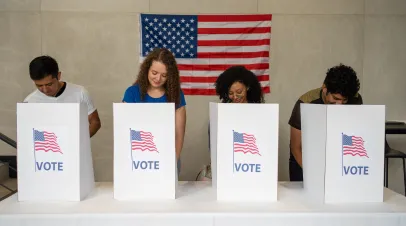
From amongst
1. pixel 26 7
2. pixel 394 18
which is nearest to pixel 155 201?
pixel 26 7

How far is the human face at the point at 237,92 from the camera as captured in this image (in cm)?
217

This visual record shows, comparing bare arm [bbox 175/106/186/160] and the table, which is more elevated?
bare arm [bbox 175/106/186/160]

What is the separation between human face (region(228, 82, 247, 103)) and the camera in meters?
2.17

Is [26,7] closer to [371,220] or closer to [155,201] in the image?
[155,201]

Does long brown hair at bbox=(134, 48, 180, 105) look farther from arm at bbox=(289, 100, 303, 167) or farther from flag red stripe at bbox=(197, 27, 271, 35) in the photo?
flag red stripe at bbox=(197, 27, 271, 35)

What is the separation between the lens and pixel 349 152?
53.8 inches

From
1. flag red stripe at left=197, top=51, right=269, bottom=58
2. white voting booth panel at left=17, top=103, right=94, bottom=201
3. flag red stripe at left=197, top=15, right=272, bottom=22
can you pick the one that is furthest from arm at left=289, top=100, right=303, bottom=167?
flag red stripe at left=197, top=15, right=272, bottom=22

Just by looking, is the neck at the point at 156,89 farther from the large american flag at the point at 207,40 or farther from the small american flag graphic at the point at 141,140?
the large american flag at the point at 207,40

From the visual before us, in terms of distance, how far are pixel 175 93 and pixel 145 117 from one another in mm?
509

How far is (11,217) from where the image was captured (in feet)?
4.02

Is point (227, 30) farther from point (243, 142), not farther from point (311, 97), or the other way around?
point (243, 142)

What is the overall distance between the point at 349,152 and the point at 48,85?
65.6 inches

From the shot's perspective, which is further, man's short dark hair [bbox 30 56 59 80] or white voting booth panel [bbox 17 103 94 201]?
man's short dark hair [bbox 30 56 59 80]

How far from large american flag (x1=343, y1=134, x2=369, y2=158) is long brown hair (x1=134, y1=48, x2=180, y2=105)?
0.81 meters
